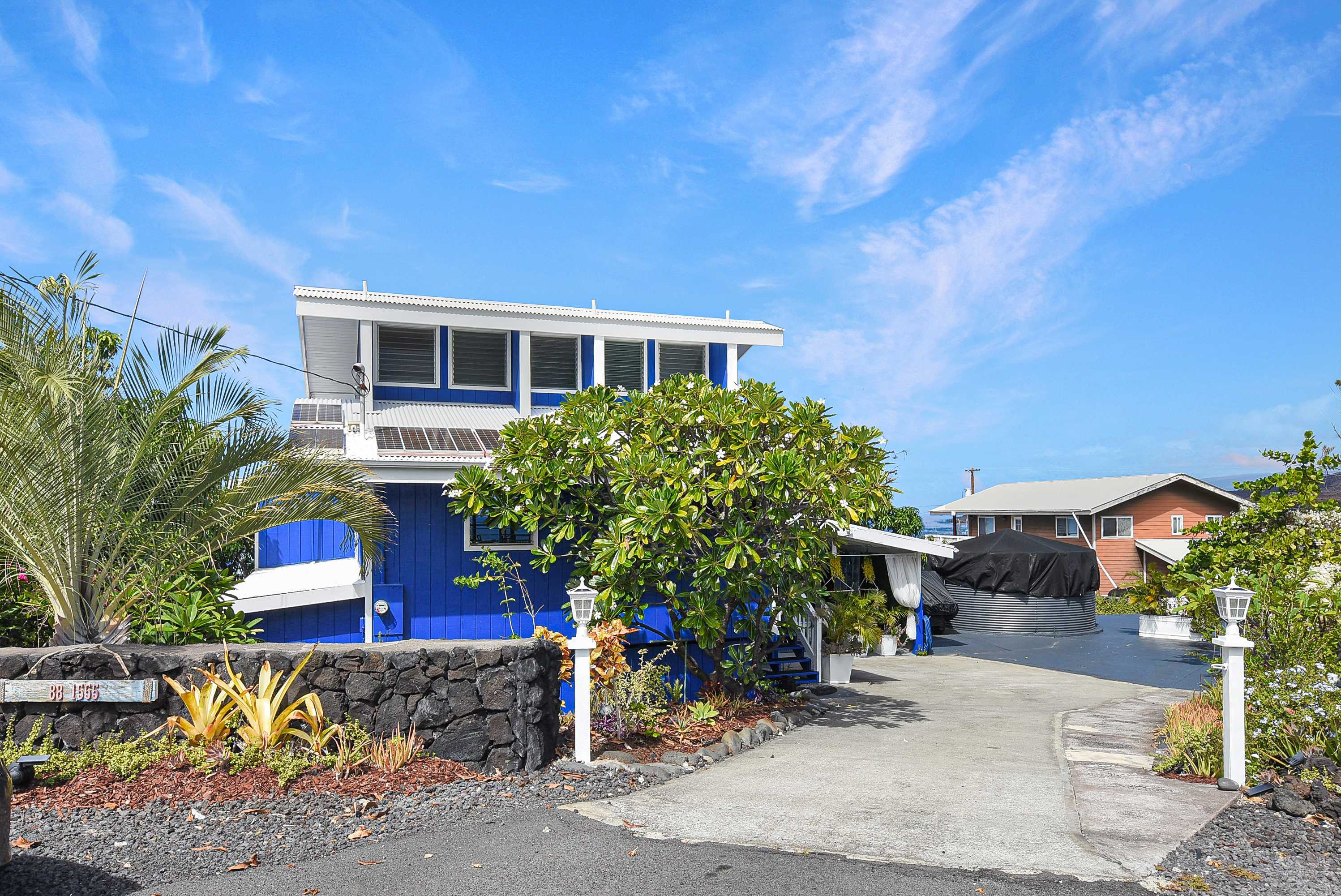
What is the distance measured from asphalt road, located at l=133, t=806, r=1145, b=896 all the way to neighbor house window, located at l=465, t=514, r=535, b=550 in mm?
4939

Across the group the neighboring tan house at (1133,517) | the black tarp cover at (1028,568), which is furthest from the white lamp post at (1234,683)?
the neighboring tan house at (1133,517)

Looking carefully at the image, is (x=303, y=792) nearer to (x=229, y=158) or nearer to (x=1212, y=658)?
(x=229, y=158)

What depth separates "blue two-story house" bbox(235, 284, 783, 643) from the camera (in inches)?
376

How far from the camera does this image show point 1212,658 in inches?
648

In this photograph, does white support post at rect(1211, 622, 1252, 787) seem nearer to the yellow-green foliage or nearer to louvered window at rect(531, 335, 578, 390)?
the yellow-green foliage

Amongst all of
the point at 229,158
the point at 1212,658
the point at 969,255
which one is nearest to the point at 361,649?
the point at 229,158

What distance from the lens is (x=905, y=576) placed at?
1706 centimetres

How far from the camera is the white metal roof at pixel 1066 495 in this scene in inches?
1240

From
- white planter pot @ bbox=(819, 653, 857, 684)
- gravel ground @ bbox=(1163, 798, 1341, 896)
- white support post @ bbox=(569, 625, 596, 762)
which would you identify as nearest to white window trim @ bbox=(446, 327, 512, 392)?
white planter pot @ bbox=(819, 653, 857, 684)

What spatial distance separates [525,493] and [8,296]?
477 cm

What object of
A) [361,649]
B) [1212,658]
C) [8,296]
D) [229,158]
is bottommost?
[1212,658]

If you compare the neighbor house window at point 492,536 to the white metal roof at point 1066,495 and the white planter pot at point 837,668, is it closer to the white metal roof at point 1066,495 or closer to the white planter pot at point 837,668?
the white planter pot at point 837,668

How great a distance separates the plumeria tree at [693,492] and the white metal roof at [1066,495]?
2594 cm

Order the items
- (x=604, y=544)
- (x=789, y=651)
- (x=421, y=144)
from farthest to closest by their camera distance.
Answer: (x=789, y=651)
(x=421, y=144)
(x=604, y=544)
